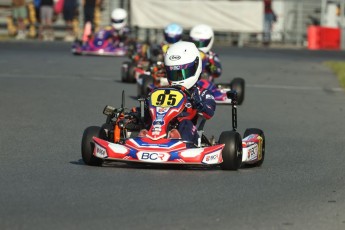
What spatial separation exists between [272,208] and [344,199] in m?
0.74

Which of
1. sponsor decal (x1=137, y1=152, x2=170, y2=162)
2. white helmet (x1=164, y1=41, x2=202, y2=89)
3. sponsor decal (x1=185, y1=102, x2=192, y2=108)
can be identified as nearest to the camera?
sponsor decal (x1=137, y1=152, x2=170, y2=162)

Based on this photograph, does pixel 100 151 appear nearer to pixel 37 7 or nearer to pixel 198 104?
pixel 198 104

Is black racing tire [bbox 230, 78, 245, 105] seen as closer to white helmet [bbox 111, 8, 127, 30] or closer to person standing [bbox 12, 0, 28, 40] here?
white helmet [bbox 111, 8, 127, 30]

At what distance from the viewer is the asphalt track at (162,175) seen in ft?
21.7

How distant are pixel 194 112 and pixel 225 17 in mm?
22439

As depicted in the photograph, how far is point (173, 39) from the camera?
17.5 metres

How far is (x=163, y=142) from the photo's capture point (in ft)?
28.8

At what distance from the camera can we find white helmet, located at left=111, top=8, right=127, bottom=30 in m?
24.9

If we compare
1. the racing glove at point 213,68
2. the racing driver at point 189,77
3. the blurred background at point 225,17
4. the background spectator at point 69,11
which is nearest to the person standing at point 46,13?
the background spectator at point 69,11

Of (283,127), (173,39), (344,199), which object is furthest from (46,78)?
(344,199)

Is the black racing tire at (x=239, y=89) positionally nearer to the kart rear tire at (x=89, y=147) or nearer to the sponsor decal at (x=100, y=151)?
the kart rear tire at (x=89, y=147)

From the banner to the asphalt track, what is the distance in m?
13.4

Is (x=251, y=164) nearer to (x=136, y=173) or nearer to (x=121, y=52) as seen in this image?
(x=136, y=173)

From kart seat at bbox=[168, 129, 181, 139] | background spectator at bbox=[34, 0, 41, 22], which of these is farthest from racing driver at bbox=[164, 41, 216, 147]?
background spectator at bbox=[34, 0, 41, 22]
